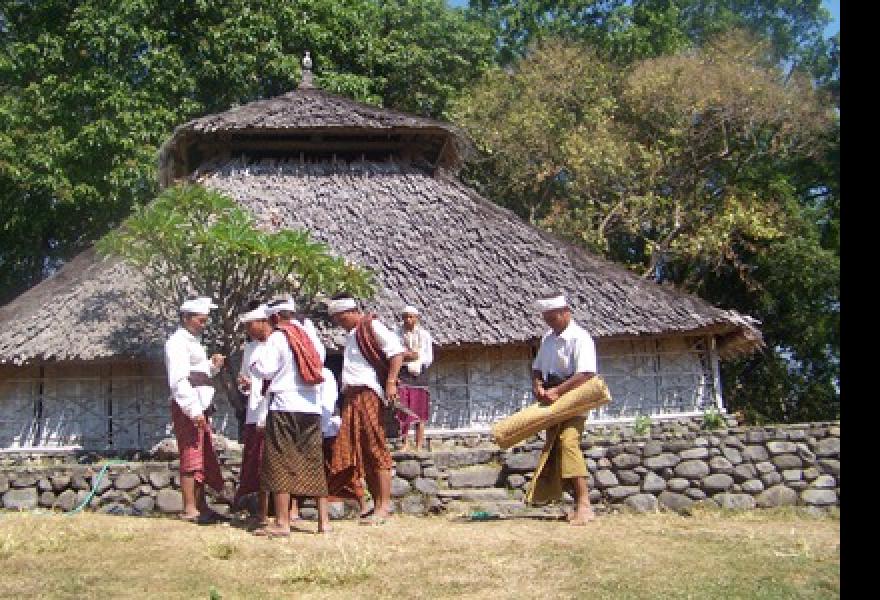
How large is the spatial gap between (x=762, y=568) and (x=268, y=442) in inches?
124

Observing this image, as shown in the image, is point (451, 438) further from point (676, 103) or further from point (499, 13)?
point (499, 13)

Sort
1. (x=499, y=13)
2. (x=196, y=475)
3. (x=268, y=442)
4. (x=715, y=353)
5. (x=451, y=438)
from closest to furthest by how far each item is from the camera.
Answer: (x=268, y=442), (x=196, y=475), (x=451, y=438), (x=715, y=353), (x=499, y=13)

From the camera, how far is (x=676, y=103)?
61.6ft

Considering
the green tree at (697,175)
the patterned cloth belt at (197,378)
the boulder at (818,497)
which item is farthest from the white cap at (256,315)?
the green tree at (697,175)

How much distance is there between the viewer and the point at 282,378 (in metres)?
6.36

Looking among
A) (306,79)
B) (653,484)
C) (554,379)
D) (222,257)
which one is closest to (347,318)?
(554,379)

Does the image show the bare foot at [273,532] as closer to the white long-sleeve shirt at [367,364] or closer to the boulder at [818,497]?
the white long-sleeve shirt at [367,364]

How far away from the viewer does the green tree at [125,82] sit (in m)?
17.9

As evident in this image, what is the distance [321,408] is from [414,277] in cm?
640

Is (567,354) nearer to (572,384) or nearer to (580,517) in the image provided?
(572,384)

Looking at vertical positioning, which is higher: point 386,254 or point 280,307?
point 386,254

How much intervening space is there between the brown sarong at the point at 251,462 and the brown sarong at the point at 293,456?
15.0 inches

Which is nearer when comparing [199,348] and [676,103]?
[199,348]
